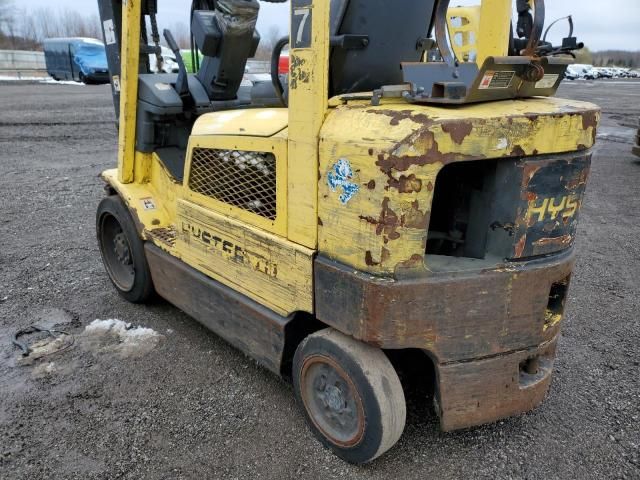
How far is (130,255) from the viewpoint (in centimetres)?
417

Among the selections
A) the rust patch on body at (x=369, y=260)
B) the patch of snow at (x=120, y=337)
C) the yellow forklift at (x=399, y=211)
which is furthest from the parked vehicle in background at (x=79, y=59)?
the rust patch on body at (x=369, y=260)

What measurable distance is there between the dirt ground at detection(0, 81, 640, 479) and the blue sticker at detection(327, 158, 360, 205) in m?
1.29

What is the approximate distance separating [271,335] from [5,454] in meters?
1.39

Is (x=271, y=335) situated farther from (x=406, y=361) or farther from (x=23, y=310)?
(x=23, y=310)

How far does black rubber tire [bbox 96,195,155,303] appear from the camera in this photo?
13.0 feet

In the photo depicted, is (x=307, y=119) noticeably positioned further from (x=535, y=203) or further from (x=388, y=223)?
(x=535, y=203)

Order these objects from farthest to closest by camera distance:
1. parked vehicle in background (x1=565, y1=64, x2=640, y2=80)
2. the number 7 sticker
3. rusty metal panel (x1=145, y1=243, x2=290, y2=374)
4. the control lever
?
parked vehicle in background (x1=565, y1=64, x2=640, y2=80) < the control lever < rusty metal panel (x1=145, y1=243, x2=290, y2=374) < the number 7 sticker

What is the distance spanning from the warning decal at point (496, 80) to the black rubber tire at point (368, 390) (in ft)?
3.97

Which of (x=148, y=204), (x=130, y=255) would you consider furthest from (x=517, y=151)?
(x=130, y=255)

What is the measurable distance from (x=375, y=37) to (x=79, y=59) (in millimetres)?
30523

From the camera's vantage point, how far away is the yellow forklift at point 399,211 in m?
2.21

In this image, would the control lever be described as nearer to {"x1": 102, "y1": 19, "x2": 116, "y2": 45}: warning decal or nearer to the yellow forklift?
{"x1": 102, "y1": 19, "x2": 116, "y2": 45}: warning decal

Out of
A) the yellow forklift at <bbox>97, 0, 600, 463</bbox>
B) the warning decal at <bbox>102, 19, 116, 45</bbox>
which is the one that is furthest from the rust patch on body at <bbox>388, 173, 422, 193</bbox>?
the warning decal at <bbox>102, 19, 116, 45</bbox>

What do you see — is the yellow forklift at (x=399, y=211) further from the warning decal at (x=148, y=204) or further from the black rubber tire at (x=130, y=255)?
the black rubber tire at (x=130, y=255)
